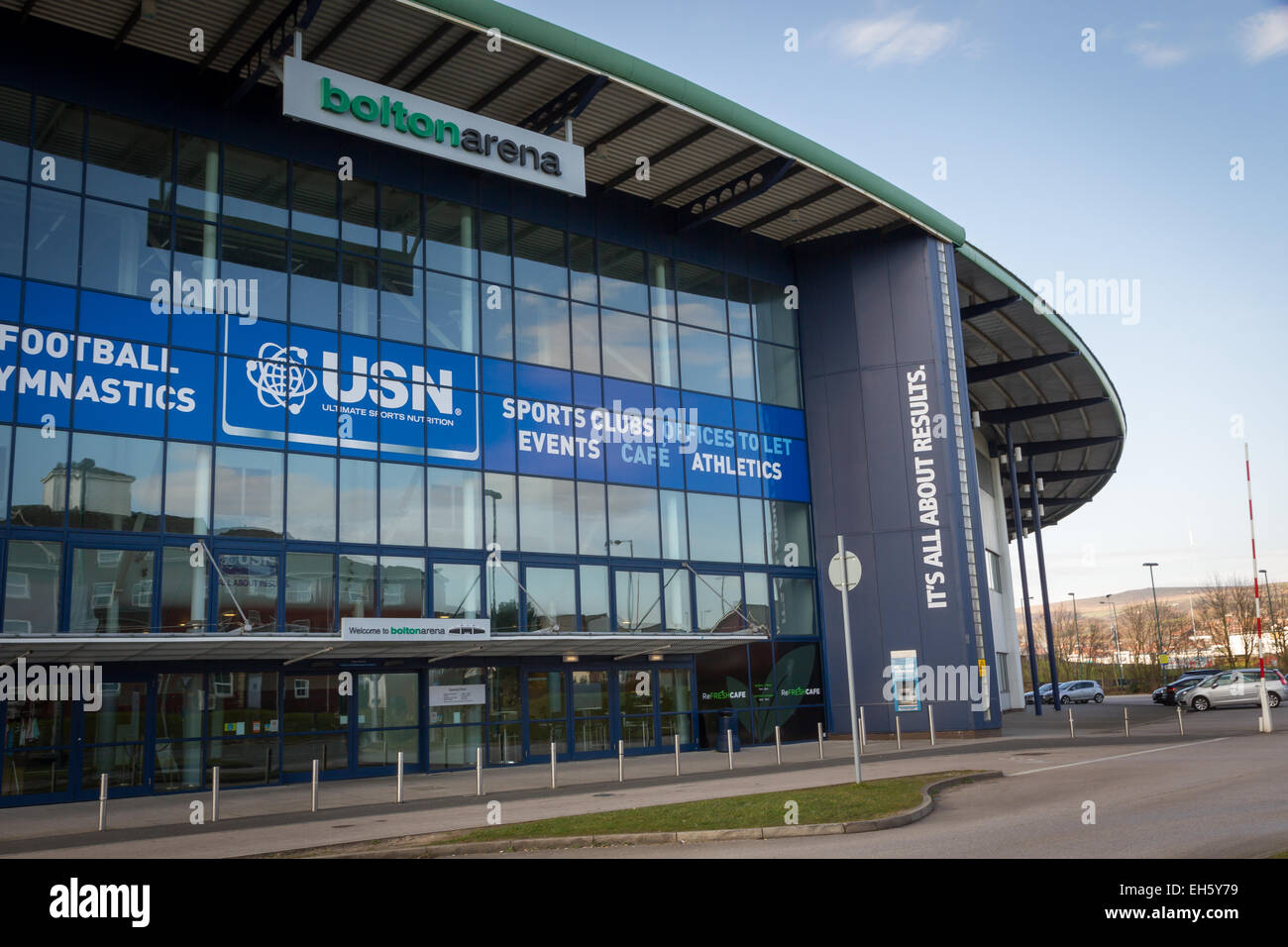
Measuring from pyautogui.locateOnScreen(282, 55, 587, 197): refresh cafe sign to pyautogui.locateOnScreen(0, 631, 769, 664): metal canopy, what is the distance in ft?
34.9

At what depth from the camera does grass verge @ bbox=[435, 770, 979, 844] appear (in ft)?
42.0

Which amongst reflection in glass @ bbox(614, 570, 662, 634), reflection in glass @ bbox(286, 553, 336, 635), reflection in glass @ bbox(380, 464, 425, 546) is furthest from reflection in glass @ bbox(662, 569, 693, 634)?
reflection in glass @ bbox(286, 553, 336, 635)

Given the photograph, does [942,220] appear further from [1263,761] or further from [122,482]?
[122,482]

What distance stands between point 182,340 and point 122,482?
3273 millimetres

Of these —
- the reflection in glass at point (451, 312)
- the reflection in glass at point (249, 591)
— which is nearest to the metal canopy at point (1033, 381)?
the reflection in glass at point (451, 312)

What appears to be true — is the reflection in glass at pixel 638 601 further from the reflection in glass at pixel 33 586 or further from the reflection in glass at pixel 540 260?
the reflection in glass at pixel 33 586

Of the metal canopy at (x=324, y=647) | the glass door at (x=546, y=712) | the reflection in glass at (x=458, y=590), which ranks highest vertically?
the reflection in glass at (x=458, y=590)

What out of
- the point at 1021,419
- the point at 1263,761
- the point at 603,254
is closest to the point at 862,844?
the point at 1263,761

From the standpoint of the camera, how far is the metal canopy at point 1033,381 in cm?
3803

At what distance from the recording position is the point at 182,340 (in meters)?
23.3

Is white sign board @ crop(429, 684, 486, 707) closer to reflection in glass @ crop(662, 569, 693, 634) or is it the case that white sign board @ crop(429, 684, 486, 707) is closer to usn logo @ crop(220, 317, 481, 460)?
usn logo @ crop(220, 317, 481, 460)

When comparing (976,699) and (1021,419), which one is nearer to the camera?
(976,699)

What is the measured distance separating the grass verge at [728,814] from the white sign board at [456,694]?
11.7m
